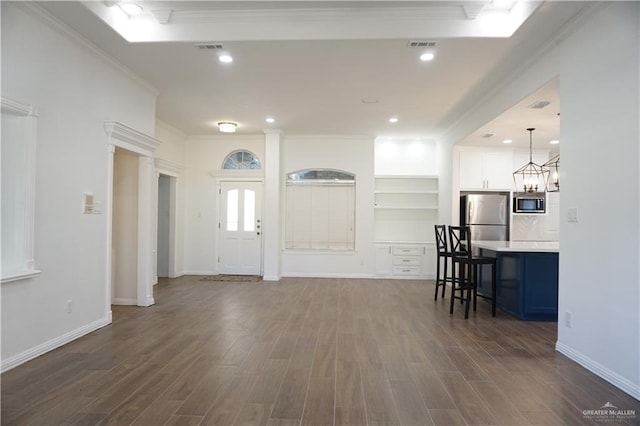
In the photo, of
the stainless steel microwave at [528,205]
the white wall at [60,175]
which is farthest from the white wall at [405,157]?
the white wall at [60,175]

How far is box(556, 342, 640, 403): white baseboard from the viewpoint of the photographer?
242cm

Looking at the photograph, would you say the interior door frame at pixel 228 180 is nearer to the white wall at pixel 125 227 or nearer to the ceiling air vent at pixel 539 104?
the white wall at pixel 125 227

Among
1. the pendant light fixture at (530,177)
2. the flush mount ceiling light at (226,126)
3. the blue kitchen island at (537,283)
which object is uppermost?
the flush mount ceiling light at (226,126)

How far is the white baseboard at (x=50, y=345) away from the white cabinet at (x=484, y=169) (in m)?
6.01

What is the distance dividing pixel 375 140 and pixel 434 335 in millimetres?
4729

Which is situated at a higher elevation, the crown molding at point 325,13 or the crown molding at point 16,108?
the crown molding at point 325,13

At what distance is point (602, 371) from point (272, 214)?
5.30m

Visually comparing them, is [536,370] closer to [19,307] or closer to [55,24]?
[19,307]

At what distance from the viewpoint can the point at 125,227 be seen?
4.77 m

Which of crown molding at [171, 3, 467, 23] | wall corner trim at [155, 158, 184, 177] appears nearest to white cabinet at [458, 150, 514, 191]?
crown molding at [171, 3, 467, 23]

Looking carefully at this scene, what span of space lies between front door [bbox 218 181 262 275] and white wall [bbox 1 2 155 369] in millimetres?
3369

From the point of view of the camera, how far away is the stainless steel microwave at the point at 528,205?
6.62 meters

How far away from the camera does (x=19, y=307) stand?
2.83 metres

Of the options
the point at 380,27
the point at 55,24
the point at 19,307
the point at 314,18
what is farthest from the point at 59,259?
the point at 380,27
